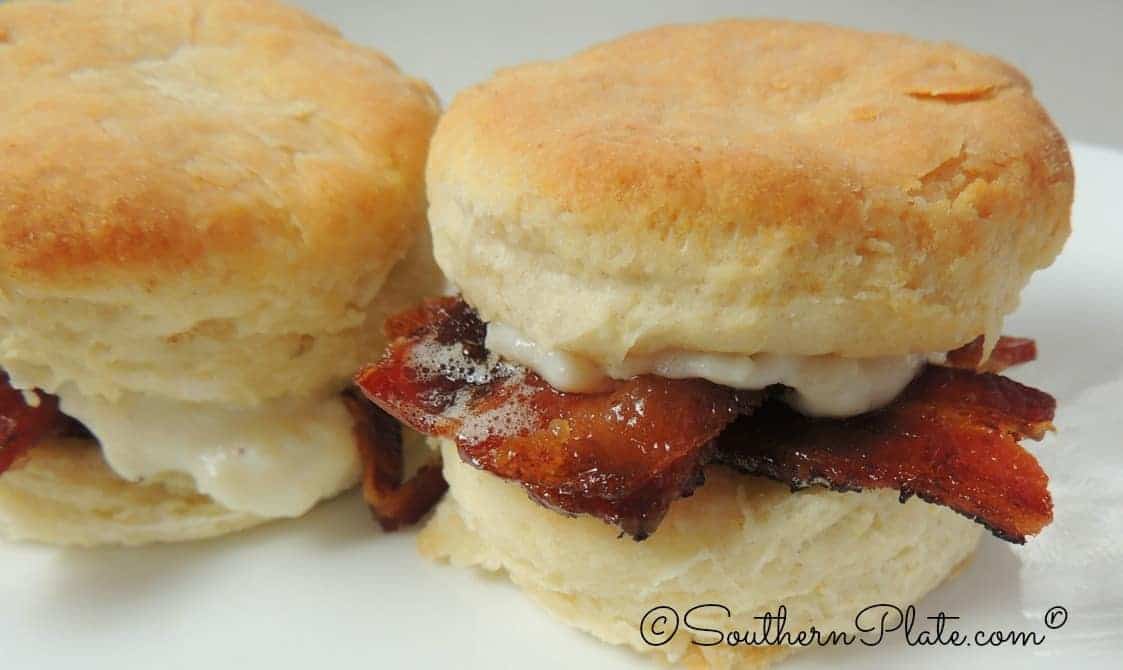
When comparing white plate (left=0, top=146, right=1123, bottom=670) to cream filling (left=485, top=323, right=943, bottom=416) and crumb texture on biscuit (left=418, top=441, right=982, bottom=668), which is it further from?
cream filling (left=485, top=323, right=943, bottom=416)

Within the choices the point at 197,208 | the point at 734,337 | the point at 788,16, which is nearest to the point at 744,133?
the point at 734,337

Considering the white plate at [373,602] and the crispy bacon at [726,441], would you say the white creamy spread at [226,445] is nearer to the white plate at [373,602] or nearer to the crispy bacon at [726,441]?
the white plate at [373,602]

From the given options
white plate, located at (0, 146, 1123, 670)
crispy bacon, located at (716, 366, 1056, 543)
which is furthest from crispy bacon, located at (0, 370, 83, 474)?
crispy bacon, located at (716, 366, 1056, 543)

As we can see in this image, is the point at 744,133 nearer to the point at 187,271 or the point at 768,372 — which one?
the point at 768,372

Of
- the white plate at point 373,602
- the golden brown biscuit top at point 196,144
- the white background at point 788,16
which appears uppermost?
the golden brown biscuit top at point 196,144

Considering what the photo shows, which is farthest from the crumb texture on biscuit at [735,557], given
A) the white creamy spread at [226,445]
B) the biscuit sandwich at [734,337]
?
the white creamy spread at [226,445]

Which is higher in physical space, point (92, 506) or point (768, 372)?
point (768, 372)
